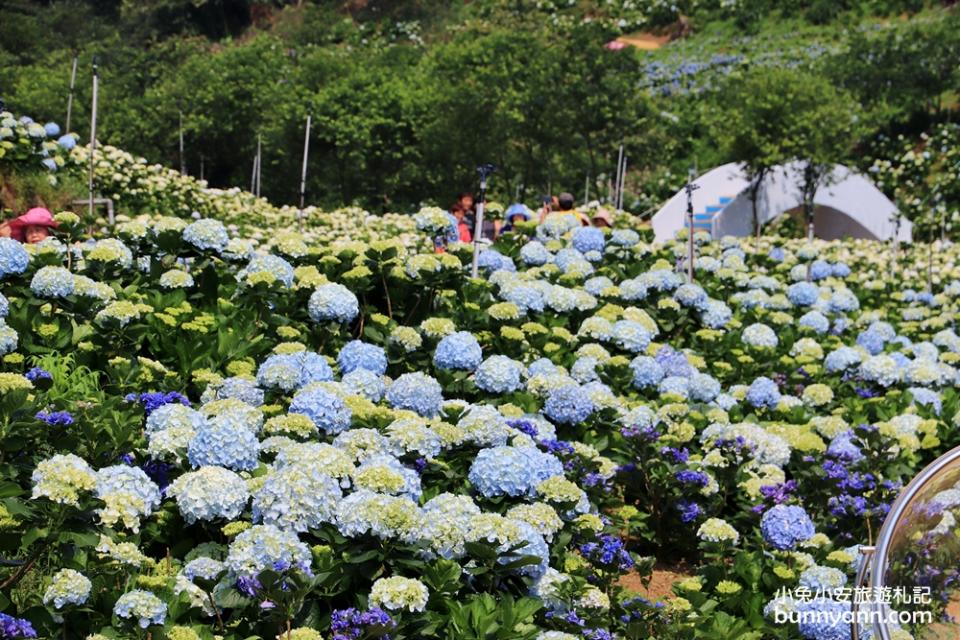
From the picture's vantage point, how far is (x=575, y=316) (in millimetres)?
6590

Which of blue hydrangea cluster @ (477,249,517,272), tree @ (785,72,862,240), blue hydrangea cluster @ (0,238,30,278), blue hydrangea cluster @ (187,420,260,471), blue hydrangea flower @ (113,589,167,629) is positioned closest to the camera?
blue hydrangea flower @ (113,589,167,629)

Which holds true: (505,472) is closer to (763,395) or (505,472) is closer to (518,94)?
(763,395)

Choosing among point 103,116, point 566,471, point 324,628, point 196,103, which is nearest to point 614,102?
point 196,103

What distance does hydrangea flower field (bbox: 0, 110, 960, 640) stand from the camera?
3076 mm

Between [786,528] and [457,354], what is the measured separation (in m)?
1.49

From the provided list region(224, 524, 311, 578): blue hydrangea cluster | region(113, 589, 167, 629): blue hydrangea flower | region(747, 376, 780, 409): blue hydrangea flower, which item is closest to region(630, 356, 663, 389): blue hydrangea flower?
region(747, 376, 780, 409): blue hydrangea flower

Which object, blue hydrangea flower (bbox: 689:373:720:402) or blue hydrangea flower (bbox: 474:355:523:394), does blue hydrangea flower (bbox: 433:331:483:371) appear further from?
blue hydrangea flower (bbox: 689:373:720:402)

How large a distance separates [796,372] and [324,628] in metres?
4.21

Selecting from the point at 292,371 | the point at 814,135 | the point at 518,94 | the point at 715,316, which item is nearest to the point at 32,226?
the point at 292,371

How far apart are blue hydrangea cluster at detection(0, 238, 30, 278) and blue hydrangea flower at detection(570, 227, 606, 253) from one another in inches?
153

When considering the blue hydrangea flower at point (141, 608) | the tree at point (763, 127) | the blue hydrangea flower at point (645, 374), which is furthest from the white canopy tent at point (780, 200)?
the blue hydrangea flower at point (141, 608)

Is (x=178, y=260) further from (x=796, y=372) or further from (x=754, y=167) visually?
(x=754, y=167)

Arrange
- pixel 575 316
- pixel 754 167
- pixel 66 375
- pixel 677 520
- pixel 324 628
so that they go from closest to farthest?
1. pixel 324 628
2. pixel 66 375
3. pixel 677 520
4. pixel 575 316
5. pixel 754 167

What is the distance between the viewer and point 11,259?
471 centimetres
